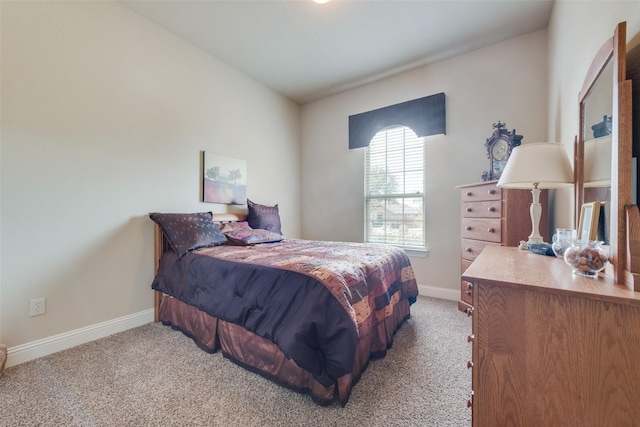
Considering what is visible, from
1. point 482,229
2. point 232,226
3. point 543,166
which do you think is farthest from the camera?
point 232,226

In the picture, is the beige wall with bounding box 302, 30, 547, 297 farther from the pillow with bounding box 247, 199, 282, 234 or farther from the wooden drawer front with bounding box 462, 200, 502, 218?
the pillow with bounding box 247, 199, 282, 234

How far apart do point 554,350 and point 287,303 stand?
1118mm

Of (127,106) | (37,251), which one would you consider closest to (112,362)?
(37,251)

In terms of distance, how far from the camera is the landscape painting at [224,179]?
9.78 ft

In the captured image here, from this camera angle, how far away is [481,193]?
2484 millimetres

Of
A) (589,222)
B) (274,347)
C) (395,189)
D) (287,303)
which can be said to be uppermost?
(395,189)

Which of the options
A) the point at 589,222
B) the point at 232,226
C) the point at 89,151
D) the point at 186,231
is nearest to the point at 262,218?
the point at 232,226

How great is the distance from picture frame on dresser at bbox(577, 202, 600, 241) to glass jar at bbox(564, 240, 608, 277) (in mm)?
153

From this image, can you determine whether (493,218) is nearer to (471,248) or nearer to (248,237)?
(471,248)

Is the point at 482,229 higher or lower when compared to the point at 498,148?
lower

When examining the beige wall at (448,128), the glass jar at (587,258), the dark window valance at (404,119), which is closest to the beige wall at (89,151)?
the beige wall at (448,128)

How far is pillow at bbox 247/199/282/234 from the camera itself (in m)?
3.27

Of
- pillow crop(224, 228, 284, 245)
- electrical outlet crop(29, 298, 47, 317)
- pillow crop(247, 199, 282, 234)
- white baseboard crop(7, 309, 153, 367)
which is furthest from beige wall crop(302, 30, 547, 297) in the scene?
electrical outlet crop(29, 298, 47, 317)

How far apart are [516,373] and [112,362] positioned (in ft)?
7.61
